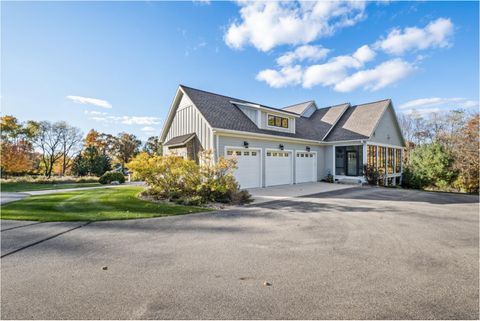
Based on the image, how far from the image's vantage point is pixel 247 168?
12.8m

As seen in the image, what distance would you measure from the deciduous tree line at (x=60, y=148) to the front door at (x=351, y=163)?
20.4m

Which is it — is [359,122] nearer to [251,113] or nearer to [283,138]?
[283,138]

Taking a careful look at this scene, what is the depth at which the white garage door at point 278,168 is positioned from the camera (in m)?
13.8

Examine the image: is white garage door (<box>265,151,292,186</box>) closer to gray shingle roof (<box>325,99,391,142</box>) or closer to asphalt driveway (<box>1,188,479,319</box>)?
gray shingle roof (<box>325,99,391,142</box>)

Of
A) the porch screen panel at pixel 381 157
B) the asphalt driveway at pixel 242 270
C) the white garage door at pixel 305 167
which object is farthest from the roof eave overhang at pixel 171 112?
the porch screen panel at pixel 381 157

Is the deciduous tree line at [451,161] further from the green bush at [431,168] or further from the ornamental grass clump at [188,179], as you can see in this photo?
the ornamental grass clump at [188,179]

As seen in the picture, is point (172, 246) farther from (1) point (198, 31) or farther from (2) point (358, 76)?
(2) point (358, 76)

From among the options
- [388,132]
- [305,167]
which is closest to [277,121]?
[305,167]

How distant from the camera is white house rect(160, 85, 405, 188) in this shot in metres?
12.5

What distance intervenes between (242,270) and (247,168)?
954cm

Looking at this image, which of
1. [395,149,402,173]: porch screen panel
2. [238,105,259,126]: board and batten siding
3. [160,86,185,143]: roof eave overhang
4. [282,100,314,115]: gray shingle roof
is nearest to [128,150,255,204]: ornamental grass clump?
[238,105,259,126]: board and batten siding

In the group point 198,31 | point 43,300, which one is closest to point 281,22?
point 198,31

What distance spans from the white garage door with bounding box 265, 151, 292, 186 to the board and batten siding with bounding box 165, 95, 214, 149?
4.14 m

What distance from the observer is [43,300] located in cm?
255
